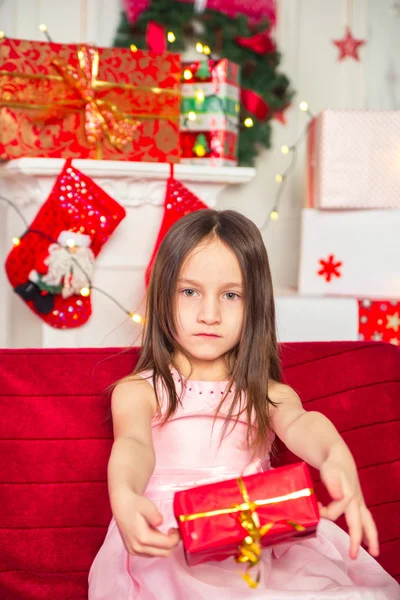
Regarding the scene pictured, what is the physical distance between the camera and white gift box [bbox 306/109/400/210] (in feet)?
8.39

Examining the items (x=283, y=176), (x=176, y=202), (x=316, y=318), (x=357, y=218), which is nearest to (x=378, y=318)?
(x=316, y=318)

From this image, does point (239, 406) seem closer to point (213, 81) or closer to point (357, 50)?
point (213, 81)

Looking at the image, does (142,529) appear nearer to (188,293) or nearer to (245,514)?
(245,514)

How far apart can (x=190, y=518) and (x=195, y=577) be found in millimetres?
198

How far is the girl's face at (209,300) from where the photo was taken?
4.49ft

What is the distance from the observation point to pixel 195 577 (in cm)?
118

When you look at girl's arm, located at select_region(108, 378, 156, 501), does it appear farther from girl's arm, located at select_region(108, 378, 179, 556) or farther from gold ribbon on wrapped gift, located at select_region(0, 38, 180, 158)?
A: gold ribbon on wrapped gift, located at select_region(0, 38, 180, 158)

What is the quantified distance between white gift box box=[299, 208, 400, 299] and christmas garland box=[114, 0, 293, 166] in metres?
0.70

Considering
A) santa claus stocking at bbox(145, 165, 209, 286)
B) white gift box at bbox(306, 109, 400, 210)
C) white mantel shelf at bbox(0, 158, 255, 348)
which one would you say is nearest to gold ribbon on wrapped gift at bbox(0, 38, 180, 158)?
white mantel shelf at bbox(0, 158, 255, 348)

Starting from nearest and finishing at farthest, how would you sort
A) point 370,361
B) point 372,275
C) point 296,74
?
1. point 370,361
2. point 372,275
3. point 296,74

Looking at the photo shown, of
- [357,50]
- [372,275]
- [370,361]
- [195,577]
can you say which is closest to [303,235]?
[372,275]

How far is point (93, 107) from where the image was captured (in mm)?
2568

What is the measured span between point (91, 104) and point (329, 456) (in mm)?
1761

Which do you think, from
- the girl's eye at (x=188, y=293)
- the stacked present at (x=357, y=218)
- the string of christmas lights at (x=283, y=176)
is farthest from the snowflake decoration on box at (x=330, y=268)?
the girl's eye at (x=188, y=293)
